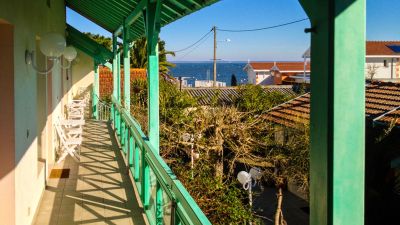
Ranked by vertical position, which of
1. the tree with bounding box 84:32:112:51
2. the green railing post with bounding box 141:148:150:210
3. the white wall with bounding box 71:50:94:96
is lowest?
the green railing post with bounding box 141:148:150:210

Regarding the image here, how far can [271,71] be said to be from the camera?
4734 centimetres

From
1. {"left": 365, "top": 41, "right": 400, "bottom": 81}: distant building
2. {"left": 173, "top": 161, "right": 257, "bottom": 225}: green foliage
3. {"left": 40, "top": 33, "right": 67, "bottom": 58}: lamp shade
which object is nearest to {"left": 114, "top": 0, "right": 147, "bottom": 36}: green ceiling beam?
{"left": 40, "top": 33, "right": 67, "bottom": 58}: lamp shade

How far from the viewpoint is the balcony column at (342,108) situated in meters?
1.43

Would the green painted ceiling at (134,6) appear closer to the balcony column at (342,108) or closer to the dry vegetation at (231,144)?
the dry vegetation at (231,144)

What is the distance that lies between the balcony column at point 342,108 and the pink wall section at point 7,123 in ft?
10.1

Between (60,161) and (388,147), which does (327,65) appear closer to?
(60,161)

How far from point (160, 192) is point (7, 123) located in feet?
4.98

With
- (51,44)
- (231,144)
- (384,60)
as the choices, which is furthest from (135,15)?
(384,60)

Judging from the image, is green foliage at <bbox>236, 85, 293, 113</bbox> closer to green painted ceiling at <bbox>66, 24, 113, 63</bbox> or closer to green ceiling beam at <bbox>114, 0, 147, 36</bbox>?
green painted ceiling at <bbox>66, 24, 113, 63</bbox>

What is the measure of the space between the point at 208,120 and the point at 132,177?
2.89 m

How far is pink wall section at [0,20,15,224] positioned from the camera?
3766mm

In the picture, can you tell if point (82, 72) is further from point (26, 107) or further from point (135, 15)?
point (26, 107)

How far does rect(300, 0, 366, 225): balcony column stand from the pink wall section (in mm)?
3083

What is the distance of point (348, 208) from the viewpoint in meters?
1.46
